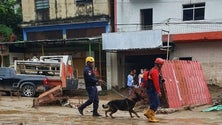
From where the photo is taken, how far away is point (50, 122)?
437 inches

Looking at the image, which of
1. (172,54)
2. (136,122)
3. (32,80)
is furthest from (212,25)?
A: (136,122)

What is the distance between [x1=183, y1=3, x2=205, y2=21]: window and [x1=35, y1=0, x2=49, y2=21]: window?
9.85 metres

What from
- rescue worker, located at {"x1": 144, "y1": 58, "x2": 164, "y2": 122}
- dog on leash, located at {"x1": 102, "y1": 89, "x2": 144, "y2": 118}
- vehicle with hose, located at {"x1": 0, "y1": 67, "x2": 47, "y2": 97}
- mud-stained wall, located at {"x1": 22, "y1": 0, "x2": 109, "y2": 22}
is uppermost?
mud-stained wall, located at {"x1": 22, "y1": 0, "x2": 109, "y2": 22}

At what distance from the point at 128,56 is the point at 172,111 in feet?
41.0

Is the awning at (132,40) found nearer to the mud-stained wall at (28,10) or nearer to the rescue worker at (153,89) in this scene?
the mud-stained wall at (28,10)

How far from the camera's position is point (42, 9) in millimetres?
29625

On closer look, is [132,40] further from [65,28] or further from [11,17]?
[11,17]

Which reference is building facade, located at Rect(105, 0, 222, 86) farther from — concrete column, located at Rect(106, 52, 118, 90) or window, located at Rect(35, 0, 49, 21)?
window, located at Rect(35, 0, 49, 21)

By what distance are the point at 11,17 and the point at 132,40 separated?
12.7 m

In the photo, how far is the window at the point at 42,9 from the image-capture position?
1155 inches

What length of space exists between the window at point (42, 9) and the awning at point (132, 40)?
259 inches

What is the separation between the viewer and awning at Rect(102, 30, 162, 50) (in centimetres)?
2328

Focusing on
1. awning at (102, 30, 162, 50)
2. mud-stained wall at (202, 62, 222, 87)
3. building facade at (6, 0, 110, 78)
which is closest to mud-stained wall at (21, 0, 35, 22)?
building facade at (6, 0, 110, 78)

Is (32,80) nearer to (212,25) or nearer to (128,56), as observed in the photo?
(128,56)
